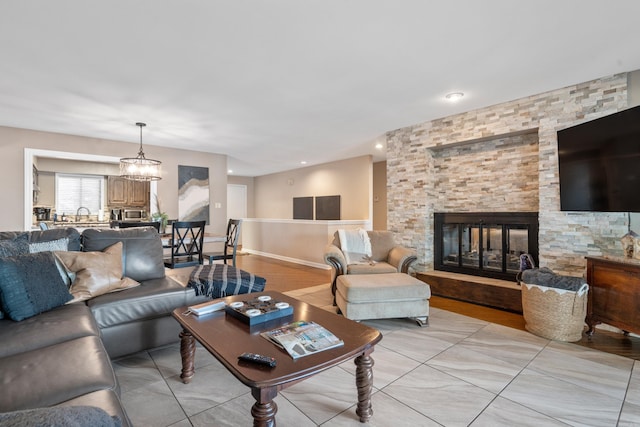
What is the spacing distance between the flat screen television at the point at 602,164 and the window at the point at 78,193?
904cm

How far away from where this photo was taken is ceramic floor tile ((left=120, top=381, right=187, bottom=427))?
63.3 inches

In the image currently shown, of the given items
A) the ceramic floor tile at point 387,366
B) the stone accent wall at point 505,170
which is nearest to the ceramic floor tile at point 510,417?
the ceramic floor tile at point 387,366

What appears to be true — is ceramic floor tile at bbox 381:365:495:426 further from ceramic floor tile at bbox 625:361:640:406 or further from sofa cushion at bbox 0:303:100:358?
sofa cushion at bbox 0:303:100:358

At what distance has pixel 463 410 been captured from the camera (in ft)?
5.64

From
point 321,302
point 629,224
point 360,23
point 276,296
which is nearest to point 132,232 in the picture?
point 276,296

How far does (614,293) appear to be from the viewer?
2496mm

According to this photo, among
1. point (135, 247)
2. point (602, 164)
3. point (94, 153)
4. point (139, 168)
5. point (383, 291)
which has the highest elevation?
point (94, 153)

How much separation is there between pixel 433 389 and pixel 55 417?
1983 millimetres

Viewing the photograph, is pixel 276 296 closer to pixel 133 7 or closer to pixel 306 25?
pixel 306 25

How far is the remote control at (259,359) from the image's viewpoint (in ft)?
4.16

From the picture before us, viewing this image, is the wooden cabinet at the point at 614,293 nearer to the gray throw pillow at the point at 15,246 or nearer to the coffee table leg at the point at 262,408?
the coffee table leg at the point at 262,408

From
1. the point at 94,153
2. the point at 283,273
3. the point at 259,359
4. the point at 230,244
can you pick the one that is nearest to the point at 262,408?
the point at 259,359

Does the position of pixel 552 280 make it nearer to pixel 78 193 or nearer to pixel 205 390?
pixel 205 390

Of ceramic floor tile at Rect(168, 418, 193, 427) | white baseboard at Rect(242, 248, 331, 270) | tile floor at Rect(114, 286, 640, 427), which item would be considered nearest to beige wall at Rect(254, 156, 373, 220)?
white baseboard at Rect(242, 248, 331, 270)
